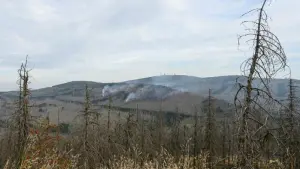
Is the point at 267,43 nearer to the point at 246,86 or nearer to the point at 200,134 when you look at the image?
the point at 246,86

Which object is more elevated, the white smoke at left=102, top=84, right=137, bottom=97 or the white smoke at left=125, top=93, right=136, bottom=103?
the white smoke at left=102, top=84, right=137, bottom=97

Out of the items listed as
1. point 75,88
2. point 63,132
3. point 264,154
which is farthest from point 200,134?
point 75,88

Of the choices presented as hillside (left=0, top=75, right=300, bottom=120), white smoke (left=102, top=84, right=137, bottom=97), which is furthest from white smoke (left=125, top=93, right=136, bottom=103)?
white smoke (left=102, top=84, right=137, bottom=97)

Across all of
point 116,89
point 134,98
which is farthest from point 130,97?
point 116,89

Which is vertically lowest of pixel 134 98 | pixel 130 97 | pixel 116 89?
pixel 134 98

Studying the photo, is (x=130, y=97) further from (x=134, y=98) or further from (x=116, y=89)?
(x=116, y=89)

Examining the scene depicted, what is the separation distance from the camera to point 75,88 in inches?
7702

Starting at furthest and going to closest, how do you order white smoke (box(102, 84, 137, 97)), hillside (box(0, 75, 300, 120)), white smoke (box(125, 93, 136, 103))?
white smoke (box(102, 84, 137, 97)) < white smoke (box(125, 93, 136, 103)) < hillside (box(0, 75, 300, 120))

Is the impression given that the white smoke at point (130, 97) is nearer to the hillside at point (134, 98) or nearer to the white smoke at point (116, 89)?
the hillside at point (134, 98)

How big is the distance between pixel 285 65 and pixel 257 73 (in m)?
0.49

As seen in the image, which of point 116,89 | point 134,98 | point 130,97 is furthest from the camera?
point 116,89

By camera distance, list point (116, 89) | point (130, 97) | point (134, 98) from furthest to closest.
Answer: point (116, 89)
point (130, 97)
point (134, 98)

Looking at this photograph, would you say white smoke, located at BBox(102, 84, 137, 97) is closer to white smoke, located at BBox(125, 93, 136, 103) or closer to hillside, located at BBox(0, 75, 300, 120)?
hillside, located at BBox(0, 75, 300, 120)

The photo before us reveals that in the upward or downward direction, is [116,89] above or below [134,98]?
above
